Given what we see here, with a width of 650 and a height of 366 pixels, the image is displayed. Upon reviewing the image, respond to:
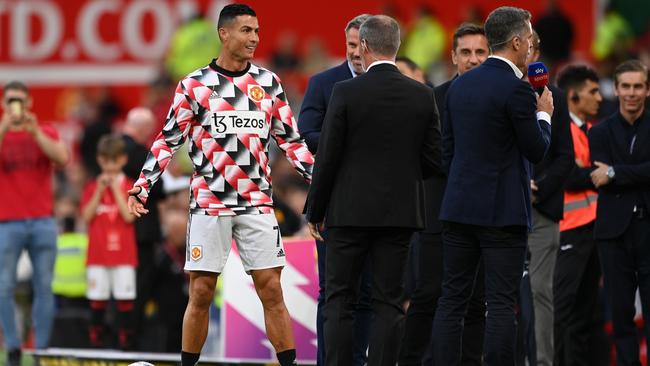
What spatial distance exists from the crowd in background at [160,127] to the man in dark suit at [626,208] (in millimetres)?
1486

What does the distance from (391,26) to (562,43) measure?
378 inches

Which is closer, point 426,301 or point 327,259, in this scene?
point 327,259

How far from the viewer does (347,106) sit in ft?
28.9

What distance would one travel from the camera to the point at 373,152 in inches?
348

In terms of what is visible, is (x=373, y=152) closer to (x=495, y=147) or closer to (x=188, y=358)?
(x=495, y=147)

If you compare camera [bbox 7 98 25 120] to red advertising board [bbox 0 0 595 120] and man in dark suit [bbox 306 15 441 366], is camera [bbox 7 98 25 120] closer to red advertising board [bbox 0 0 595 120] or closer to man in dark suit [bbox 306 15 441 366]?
man in dark suit [bbox 306 15 441 366]

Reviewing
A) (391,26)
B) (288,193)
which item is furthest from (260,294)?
(288,193)

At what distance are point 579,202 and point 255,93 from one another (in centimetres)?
325

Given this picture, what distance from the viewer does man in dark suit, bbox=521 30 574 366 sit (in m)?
10.4

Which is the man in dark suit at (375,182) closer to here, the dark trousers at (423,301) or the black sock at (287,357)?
the black sock at (287,357)

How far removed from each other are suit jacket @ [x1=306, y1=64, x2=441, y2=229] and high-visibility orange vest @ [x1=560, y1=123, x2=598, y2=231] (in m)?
2.84

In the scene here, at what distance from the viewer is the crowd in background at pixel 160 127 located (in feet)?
47.1

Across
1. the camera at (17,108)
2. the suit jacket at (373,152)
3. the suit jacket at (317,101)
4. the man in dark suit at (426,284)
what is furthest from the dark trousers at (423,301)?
the camera at (17,108)

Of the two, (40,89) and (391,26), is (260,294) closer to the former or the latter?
(391,26)
